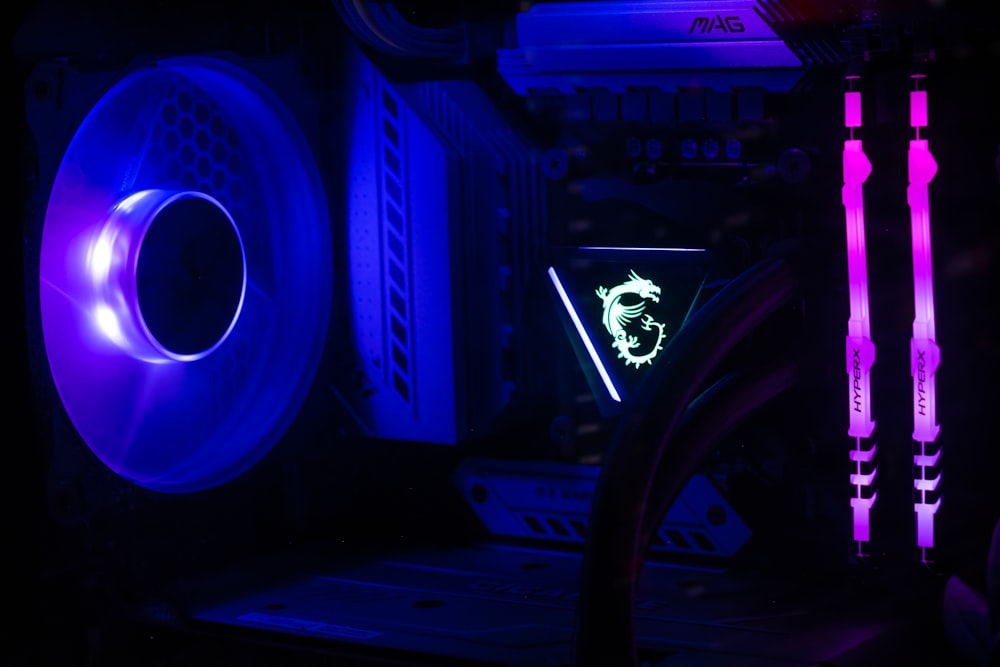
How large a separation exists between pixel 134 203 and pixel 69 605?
0.53 m

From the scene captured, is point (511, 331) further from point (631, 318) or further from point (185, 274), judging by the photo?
point (185, 274)

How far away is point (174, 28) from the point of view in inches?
71.2

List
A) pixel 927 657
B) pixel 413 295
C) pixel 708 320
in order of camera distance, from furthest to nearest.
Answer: pixel 413 295 → pixel 927 657 → pixel 708 320

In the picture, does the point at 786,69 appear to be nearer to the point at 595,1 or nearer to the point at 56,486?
the point at 595,1

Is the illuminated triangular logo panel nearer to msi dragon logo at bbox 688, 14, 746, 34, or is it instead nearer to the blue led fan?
msi dragon logo at bbox 688, 14, 746, 34

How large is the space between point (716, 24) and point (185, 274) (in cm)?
80

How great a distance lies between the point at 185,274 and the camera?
6.33 feet

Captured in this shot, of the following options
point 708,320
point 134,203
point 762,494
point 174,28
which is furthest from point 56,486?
point 762,494

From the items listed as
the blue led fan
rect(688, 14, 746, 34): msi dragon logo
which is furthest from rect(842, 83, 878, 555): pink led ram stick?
the blue led fan

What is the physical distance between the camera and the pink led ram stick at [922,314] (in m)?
1.71

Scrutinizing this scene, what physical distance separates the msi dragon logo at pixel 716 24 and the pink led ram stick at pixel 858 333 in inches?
6.3

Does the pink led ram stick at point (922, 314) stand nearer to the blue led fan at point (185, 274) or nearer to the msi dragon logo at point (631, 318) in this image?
the msi dragon logo at point (631, 318)

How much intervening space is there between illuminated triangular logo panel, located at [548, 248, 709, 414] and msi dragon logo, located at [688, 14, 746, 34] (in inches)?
11.9

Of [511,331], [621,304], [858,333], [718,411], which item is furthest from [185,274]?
[858,333]
